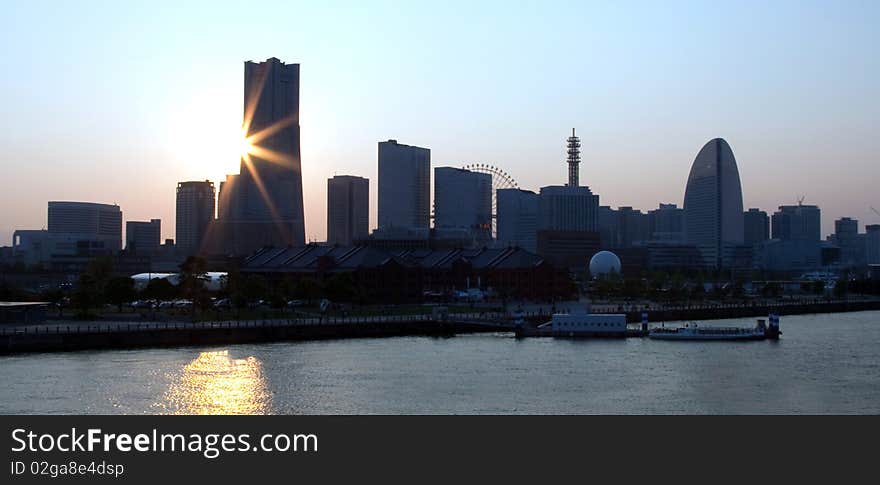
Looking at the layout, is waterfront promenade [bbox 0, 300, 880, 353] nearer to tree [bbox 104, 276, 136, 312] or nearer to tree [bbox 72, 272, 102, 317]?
tree [bbox 72, 272, 102, 317]

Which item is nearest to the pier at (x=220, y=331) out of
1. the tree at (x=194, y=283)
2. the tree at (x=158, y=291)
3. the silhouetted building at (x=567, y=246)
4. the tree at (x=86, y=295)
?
the tree at (x=86, y=295)

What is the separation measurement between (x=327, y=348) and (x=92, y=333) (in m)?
11.4

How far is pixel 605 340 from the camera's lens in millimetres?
59031

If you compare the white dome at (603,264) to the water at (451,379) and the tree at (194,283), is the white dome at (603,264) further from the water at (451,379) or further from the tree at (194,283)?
the water at (451,379)

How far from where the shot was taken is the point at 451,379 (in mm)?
40219

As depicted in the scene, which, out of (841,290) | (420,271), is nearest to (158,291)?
(420,271)

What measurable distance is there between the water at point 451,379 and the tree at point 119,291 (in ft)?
60.0

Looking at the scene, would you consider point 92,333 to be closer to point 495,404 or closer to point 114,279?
point 114,279

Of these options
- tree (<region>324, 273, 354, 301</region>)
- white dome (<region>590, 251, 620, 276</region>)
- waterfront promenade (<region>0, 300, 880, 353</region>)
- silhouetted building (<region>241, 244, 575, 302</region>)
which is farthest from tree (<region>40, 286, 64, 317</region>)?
white dome (<region>590, 251, 620, 276</region>)

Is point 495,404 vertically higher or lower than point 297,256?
lower

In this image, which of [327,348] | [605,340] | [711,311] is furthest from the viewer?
[711,311]

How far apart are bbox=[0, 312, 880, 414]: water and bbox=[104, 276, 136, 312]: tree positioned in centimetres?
1830
